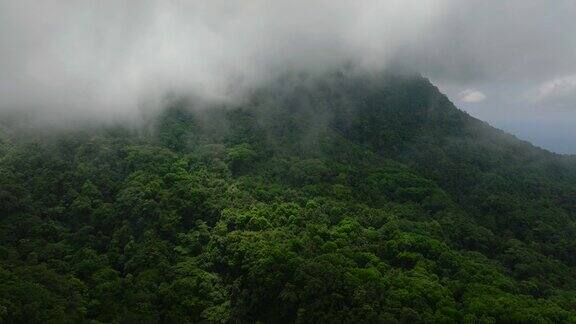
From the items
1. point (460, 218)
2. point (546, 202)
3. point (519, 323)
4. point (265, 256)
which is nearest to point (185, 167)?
point (265, 256)

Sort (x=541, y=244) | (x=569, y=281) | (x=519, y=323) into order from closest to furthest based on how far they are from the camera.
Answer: (x=519, y=323)
(x=569, y=281)
(x=541, y=244)

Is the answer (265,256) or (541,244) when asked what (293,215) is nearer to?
(265,256)

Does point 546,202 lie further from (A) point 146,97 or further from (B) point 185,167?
(A) point 146,97

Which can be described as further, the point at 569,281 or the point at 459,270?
the point at 569,281

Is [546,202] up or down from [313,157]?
down

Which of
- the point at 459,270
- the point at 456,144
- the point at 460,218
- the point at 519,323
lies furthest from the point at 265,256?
the point at 456,144

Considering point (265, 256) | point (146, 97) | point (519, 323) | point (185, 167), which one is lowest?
point (519, 323)

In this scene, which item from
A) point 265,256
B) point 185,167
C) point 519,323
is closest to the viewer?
point 519,323
